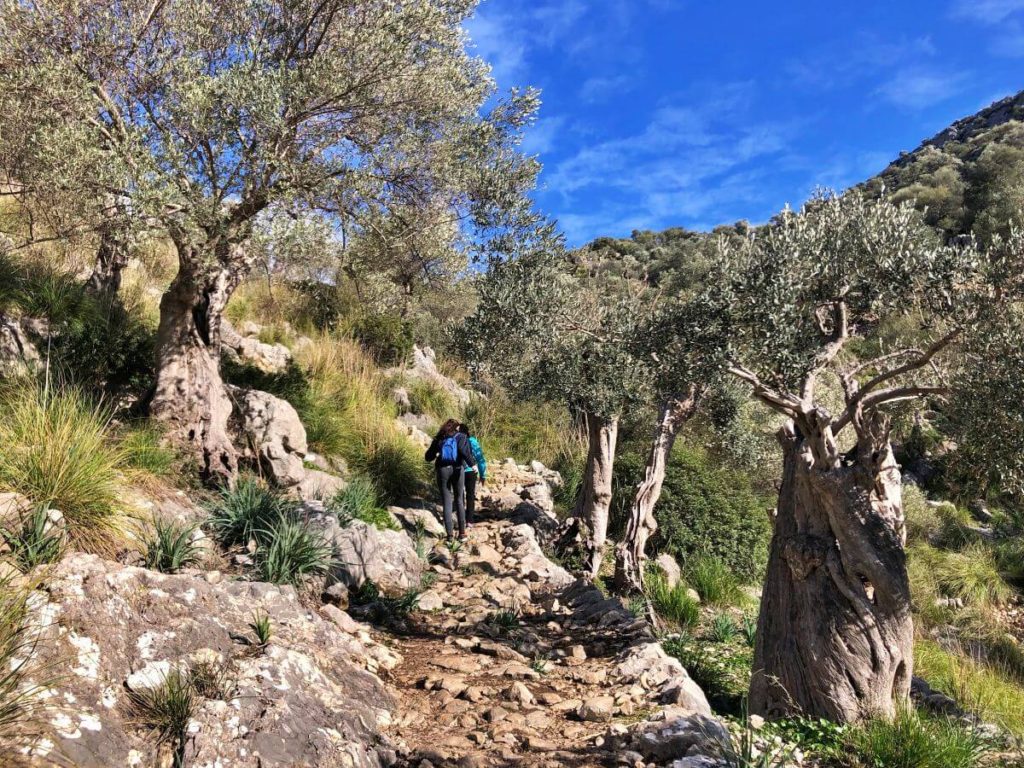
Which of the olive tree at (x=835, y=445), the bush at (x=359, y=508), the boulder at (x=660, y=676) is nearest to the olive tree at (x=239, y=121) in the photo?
the bush at (x=359, y=508)

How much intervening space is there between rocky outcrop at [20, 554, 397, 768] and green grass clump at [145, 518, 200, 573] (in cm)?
33

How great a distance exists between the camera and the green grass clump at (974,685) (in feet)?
27.7

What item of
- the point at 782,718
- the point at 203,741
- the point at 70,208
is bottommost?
the point at 782,718

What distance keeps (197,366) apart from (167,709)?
6.28 meters

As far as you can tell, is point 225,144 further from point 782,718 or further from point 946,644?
point 946,644

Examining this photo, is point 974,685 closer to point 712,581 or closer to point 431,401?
point 712,581

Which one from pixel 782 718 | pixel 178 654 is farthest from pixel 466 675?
pixel 782 718

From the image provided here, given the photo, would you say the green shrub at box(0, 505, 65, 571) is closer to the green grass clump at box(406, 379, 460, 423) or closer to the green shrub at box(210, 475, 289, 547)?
the green shrub at box(210, 475, 289, 547)

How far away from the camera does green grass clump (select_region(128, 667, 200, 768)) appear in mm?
3340

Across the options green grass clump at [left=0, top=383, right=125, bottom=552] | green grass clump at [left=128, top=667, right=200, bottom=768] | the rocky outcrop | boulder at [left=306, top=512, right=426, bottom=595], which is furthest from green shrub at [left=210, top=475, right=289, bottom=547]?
green grass clump at [left=128, top=667, right=200, bottom=768]

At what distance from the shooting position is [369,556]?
7.49 metres

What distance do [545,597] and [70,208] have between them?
7.81 metres

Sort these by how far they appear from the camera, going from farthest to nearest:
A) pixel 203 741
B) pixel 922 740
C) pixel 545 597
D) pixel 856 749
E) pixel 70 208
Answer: pixel 545 597, pixel 70 208, pixel 856 749, pixel 922 740, pixel 203 741

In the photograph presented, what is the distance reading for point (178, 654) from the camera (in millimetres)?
3877
